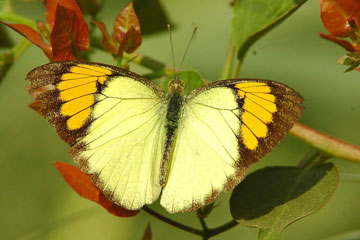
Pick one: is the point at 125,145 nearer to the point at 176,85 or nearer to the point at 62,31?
the point at 176,85

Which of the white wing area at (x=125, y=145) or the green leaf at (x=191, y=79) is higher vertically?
the green leaf at (x=191, y=79)

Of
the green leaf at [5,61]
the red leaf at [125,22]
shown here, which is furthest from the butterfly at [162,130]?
the green leaf at [5,61]

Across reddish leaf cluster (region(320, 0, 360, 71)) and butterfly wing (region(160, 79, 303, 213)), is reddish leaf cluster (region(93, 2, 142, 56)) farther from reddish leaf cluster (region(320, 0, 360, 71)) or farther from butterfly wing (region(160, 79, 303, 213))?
reddish leaf cluster (region(320, 0, 360, 71))

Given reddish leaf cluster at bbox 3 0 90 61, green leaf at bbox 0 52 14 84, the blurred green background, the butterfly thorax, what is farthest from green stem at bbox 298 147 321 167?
the blurred green background

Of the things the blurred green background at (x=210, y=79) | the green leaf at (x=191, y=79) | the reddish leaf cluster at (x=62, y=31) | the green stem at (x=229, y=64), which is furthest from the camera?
the blurred green background at (x=210, y=79)

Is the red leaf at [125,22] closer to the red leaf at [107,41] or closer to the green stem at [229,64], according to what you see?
the red leaf at [107,41]

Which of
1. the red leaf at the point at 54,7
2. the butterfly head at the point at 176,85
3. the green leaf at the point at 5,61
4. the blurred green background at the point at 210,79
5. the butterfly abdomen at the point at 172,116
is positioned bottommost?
the blurred green background at the point at 210,79

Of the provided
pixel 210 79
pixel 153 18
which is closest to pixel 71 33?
pixel 153 18
